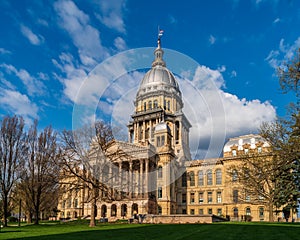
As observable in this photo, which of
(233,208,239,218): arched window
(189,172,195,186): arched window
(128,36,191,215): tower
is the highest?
(128,36,191,215): tower

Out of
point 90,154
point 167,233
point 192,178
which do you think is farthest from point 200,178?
point 167,233

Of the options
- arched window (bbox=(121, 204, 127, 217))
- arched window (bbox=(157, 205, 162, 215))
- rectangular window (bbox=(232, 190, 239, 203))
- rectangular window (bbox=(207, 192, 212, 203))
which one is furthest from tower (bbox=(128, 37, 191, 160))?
arched window (bbox=(121, 204, 127, 217))

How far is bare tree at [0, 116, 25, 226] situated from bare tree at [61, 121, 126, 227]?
936 cm

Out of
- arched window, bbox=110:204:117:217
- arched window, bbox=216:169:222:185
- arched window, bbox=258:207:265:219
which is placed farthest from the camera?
arched window, bbox=216:169:222:185

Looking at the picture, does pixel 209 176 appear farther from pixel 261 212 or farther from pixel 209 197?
pixel 261 212

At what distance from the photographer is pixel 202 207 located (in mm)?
66250

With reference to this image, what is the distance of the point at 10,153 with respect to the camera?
3756 centimetres

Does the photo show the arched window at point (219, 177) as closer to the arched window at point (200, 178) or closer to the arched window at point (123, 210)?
the arched window at point (200, 178)

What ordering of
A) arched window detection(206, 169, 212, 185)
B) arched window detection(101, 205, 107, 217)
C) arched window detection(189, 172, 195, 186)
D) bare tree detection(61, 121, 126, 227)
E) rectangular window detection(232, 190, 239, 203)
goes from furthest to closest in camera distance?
arched window detection(189, 172, 195, 186)
arched window detection(206, 169, 212, 185)
rectangular window detection(232, 190, 239, 203)
arched window detection(101, 205, 107, 217)
bare tree detection(61, 121, 126, 227)

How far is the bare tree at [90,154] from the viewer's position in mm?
31234

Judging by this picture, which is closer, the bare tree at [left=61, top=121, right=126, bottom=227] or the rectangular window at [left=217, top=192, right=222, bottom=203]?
the bare tree at [left=61, top=121, right=126, bottom=227]

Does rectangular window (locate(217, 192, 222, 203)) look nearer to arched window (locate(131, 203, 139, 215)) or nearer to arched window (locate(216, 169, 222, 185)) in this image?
arched window (locate(216, 169, 222, 185))

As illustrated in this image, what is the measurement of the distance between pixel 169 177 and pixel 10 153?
110ft

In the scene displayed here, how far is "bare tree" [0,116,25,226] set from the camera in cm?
3719
